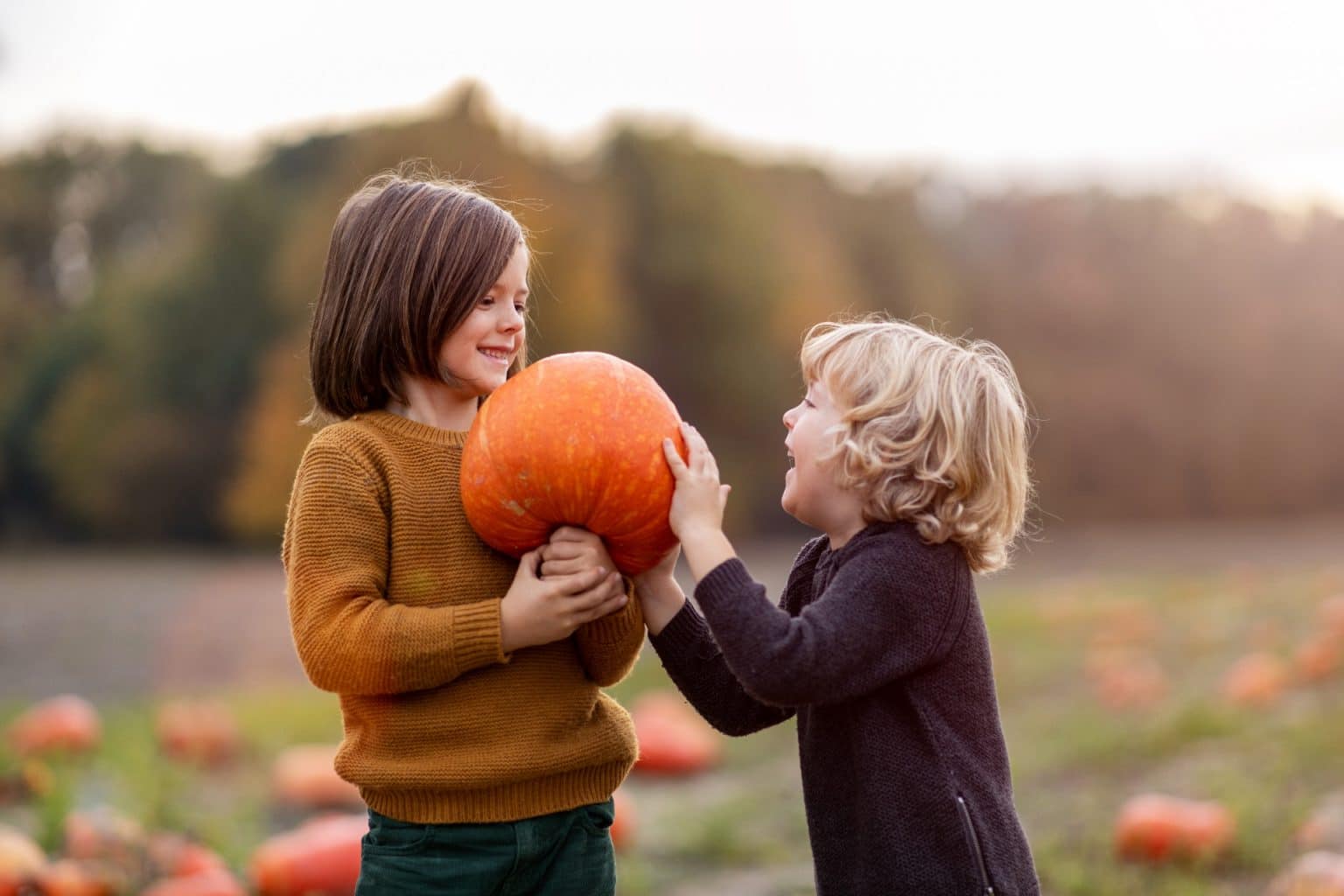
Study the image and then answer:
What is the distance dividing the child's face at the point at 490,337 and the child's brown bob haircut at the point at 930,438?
2.02 feet

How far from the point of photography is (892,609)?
7.96 feet

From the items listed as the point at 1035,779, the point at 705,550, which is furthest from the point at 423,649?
the point at 1035,779

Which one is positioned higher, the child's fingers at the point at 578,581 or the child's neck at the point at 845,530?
the child's neck at the point at 845,530

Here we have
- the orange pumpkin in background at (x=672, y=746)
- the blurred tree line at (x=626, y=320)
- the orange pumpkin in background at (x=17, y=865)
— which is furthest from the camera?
the blurred tree line at (x=626, y=320)

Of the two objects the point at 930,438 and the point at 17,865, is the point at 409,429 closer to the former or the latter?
the point at 930,438

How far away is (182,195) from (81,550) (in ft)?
19.8

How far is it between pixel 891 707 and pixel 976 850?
0.95 ft

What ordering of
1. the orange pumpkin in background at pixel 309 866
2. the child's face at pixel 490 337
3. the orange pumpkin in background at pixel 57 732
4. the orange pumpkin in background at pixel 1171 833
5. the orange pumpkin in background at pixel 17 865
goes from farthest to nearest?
the orange pumpkin in background at pixel 57 732, the orange pumpkin in background at pixel 1171 833, the orange pumpkin in background at pixel 309 866, the orange pumpkin in background at pixel 17 865, the child's face at pixel 490 337

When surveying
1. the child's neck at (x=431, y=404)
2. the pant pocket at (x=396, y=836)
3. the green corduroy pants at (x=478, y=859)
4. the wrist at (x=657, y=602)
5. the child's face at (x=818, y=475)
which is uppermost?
the child's neck at (x=431, y=404)

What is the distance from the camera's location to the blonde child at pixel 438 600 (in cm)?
237

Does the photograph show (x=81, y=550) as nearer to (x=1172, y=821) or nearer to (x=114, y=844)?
(x=114, y=844)

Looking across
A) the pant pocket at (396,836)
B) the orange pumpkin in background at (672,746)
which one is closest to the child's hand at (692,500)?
the pant pocket at (396,836)

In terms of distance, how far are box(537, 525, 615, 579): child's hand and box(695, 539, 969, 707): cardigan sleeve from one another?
8.2 inches

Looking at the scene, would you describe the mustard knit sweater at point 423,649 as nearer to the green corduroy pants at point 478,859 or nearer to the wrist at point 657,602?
the green corduroy pants at point 478,859
